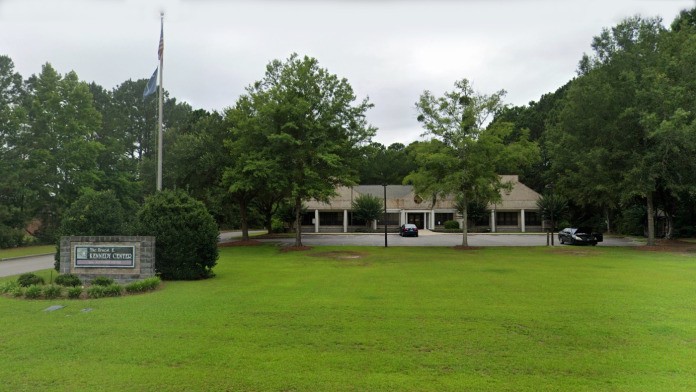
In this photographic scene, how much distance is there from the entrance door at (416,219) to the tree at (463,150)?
2734cm

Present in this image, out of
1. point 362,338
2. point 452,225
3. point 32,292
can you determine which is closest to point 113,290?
point 32,292

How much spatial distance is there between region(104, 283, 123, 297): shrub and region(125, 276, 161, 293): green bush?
0.25 m

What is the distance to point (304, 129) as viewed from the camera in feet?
98.9

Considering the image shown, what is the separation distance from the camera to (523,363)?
6.13 meters

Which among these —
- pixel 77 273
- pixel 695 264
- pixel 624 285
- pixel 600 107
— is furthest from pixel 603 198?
pixel 77 273

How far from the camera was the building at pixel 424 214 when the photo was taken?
56.2 metres

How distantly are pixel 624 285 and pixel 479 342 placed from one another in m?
9.18

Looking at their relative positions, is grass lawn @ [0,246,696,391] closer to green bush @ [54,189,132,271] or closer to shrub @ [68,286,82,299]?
shrub @ [68,286,82,299]

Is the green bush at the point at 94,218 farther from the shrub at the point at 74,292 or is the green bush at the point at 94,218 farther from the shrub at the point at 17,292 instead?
the shrub at the point at 74,292

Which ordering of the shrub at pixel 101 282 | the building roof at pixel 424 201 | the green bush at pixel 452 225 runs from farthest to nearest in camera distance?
the building roof at pixel 424 201, the green bush at pixel 452 225, the shrub at pixel 101 282

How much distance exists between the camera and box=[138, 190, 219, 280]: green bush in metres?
15.0

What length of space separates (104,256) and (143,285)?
2.50m

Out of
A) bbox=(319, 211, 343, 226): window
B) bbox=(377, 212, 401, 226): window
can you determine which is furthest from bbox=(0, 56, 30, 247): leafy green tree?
bbox=(377, 212, 401, 226): window

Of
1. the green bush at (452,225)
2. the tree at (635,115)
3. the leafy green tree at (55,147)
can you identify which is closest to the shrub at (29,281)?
the leafy green tree at (55,147)
